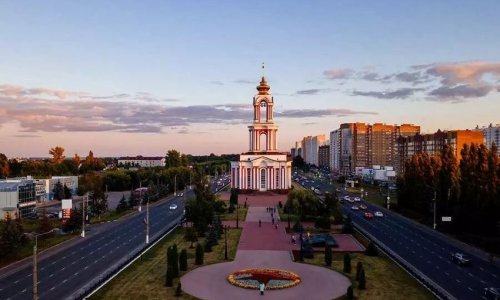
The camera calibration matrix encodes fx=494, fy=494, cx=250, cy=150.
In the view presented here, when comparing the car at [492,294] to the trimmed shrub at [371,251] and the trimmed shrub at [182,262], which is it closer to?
Answer: the trimmed shrub at [371,251]

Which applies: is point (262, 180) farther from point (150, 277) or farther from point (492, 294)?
point (492, 294)

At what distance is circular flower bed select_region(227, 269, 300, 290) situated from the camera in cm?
4397

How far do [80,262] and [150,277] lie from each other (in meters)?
11.3

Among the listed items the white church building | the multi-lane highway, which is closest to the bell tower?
the white church building

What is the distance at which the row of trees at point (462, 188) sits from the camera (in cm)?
6744

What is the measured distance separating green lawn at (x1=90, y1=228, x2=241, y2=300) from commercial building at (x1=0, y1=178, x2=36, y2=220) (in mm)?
36282

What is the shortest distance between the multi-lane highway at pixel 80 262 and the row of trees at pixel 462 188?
1769 inches

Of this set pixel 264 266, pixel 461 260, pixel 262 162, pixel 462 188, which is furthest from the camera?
pixel 262 162

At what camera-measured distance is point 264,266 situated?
52406 mm

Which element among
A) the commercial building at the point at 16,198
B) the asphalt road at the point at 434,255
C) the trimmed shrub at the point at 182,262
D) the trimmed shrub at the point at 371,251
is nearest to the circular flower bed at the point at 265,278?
the trimmed shrub at the point at 182,262

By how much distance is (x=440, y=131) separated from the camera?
171 m

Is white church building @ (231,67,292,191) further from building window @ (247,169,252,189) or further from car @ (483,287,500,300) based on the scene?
car @ (483,287,500,300)

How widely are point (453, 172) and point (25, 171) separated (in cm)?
15031

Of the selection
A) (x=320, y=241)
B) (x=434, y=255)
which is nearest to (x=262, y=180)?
(x=320, y=241)
